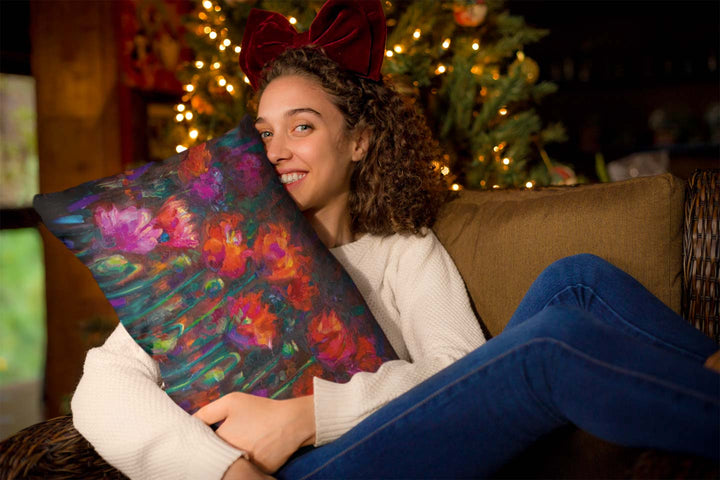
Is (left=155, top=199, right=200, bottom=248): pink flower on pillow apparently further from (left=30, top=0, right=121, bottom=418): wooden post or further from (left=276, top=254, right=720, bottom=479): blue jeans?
(left=30, top=0, right=121, bottom=418): wooden post

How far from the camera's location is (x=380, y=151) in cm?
137

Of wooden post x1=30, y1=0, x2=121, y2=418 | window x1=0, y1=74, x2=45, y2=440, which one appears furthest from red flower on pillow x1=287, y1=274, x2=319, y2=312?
window x1=0, y1=74, x2=45, y2=440

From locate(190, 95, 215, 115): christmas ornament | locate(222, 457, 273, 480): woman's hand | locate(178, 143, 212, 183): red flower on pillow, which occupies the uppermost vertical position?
locate(190, 95, 215, 115): christmas ornament

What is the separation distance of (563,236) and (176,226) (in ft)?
2.50

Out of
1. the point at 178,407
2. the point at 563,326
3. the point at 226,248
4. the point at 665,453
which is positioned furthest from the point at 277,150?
the point at 665,453

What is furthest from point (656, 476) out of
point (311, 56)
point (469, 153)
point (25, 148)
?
point (25, 148)

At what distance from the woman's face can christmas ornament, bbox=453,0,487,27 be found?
96 cm

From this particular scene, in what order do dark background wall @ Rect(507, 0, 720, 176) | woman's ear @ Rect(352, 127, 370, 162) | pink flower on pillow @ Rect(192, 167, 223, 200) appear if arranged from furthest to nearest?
1. dark background wall @ Rect(507, 0, 720, 176)
2. woman's ear @ Rect(352, 127, 370, 162)
3. pink flower on pillow @ Rect(192, 167, 223, 200)

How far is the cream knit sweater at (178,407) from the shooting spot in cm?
85

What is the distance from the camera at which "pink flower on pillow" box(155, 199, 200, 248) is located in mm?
896

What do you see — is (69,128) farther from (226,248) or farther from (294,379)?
(294,379)

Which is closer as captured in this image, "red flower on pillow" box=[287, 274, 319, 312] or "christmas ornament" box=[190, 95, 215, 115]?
"red flower on pillow" box=[287, 274, 319, 312]

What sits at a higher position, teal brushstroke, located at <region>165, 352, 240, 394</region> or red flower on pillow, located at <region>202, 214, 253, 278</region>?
red flower on pillow, located at <region>202, 214, 253, 278</region>

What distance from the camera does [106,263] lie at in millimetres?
878
